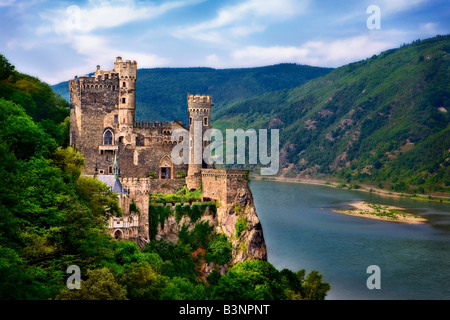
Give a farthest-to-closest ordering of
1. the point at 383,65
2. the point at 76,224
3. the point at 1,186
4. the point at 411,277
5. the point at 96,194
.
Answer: the point at 383,65, the point at 411,277, the point at 96,194, the point at 76,224, the point at 1,186

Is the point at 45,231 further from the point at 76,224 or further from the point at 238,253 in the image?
the point at 238,253

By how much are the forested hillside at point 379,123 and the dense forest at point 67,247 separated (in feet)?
267

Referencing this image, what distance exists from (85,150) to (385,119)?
10404 centimetres

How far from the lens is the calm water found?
52062 millimetres

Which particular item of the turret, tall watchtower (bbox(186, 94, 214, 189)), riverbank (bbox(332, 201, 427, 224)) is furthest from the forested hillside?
the turret

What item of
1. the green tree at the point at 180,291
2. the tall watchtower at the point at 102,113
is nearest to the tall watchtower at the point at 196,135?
the tall watchtower at the point at 102,113

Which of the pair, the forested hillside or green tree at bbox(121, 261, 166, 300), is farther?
the forested hillside

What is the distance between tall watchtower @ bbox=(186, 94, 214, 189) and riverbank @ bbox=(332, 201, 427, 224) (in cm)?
4449

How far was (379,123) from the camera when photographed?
143 metres

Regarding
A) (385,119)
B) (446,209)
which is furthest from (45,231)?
(385,119)

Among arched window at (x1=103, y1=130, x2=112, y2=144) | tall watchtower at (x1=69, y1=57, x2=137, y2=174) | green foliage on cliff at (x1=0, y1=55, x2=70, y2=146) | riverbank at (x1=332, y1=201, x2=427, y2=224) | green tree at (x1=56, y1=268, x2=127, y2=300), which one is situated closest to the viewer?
green tree at (x1=56, y1=268, x2=127, y2=300)

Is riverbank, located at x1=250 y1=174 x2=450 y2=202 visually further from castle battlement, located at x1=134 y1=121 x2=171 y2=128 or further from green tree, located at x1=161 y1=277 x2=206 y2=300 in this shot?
green tree, located at x1=161 y1=277 x2=206 y2=300

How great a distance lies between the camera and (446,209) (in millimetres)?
97875

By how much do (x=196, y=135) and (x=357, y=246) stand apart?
84.7ft
